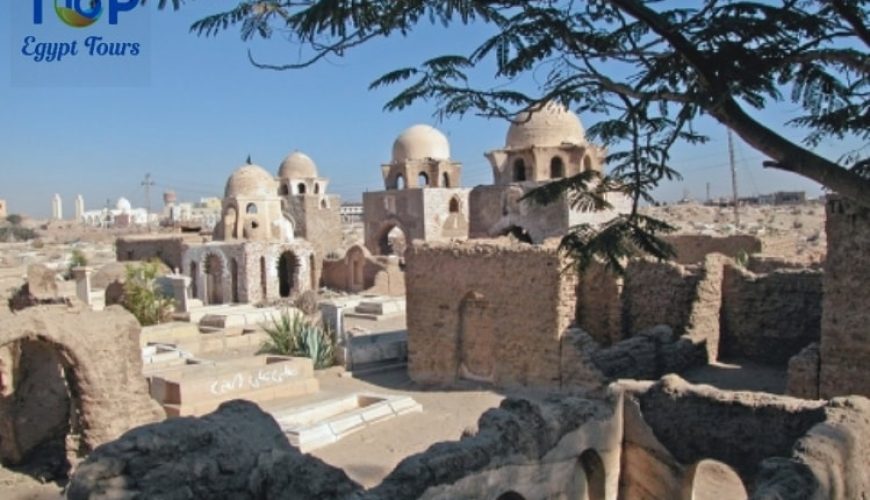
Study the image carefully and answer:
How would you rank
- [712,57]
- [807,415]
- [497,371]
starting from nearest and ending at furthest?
1. [712,57]
2. [807,415]
3. [497,371]

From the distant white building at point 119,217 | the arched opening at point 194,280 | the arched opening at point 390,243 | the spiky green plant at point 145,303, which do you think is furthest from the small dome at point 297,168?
the distant white building at point 119,217

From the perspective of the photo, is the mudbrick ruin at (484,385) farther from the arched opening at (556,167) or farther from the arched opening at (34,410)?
the arched opening at (556,167)

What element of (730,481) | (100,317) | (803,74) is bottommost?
(730,481)

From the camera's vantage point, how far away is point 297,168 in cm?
4328

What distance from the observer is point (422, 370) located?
15.0 meters

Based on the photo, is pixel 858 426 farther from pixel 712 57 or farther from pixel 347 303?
pixel 347 303

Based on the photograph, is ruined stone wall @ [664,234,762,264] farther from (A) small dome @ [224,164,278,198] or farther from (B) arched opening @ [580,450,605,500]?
(A) small dome @ [224,164,278,198]

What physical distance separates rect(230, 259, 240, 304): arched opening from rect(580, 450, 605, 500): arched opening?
23.4 meters

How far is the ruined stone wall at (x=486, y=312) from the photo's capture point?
42.8 feet

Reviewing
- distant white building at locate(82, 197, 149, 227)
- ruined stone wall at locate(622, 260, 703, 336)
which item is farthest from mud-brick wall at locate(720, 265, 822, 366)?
distant white building at locate(82, 197, 149, 227)

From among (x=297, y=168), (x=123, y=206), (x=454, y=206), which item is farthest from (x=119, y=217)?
(x=454, y=206)

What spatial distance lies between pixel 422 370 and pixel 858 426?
9.47 m

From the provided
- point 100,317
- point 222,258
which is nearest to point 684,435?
point 100,317

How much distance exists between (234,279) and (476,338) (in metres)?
17.6
